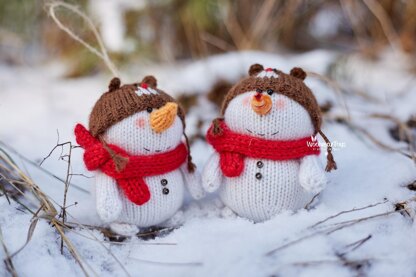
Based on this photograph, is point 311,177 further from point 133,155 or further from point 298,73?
point 133,155

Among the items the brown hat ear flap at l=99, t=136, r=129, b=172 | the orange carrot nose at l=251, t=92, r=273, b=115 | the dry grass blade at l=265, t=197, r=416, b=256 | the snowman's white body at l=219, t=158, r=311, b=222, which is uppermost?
the orange carrot nose at l=251, t=92, r=273, b=115

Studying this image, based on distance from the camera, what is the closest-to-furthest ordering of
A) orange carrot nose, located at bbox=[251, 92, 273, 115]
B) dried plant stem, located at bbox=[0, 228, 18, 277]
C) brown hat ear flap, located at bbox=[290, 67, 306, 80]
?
dried plant stem, located at bbox=[0, 228, 18, 277] → orange carrot nose, located at bbox=[251, 92, 273, 115] → brown hat ear flap, located at bbox=[290, 67, 306, 80]

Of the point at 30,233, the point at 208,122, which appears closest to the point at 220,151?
the point at 30,233

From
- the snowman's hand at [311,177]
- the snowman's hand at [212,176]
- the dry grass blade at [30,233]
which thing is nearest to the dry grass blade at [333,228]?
the snowman's hand at [311,177]

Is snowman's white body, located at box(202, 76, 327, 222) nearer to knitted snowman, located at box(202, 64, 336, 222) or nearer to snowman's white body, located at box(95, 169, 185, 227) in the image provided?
knitted snowman, located at box(202, 64, 336, 222)

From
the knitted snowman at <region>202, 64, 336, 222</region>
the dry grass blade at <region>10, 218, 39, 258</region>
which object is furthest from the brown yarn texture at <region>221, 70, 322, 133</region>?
the dry grass blade at <region>10, 218, 39, 258</region>

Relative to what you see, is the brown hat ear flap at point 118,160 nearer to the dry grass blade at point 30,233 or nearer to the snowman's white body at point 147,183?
the snowman's white body at point 147,183
